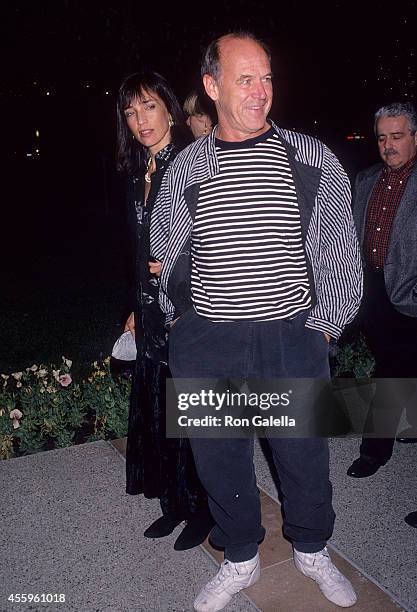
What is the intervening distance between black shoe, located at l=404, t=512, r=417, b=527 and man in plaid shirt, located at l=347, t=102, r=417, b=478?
1.68 ft

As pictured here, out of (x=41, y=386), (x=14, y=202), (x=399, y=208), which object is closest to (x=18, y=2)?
(x=41, y=386)

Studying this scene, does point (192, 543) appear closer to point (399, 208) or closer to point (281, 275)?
point (281, 275)

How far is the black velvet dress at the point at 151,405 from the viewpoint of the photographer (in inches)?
124

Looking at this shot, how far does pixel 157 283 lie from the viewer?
3156mm

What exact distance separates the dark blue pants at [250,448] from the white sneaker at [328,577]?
0.05 metres

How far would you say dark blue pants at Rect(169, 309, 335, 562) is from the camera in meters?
2.62

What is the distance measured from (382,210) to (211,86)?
1.50 metres

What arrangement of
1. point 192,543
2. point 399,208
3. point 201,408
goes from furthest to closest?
1. point 399,208
2. point 192,543
3. point 201,408

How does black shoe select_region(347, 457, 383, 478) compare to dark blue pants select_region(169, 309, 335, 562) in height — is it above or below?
below

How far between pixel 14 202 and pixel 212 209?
73.7 feet

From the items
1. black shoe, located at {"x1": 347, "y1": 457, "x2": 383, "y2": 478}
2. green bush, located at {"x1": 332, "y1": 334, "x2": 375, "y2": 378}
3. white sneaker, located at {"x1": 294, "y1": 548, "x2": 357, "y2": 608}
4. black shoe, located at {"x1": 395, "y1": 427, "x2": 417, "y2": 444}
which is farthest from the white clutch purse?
green bush, located at {"x1": 332, "y1": 334, "x2": 375, "y2": 378}

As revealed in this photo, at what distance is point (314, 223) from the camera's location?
2.65m

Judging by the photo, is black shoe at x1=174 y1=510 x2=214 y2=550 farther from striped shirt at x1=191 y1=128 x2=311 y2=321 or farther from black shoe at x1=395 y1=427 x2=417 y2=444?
black shoe at x1=395 y1=427 x2=417 y2=444

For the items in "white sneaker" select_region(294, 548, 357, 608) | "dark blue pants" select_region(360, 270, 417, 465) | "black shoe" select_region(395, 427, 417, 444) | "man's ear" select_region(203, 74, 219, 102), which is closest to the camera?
"man's ear" select_region(203, 74, 219, 102)
